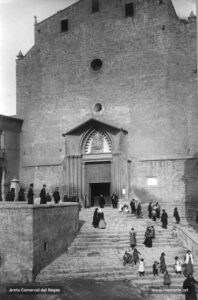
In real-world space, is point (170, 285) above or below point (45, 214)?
below

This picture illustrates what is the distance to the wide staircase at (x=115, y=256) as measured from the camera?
44.8ft

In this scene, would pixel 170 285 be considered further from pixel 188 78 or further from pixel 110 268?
pixel 188 78

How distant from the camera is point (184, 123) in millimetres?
24125

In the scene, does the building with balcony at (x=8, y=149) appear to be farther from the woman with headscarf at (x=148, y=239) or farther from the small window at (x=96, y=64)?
the woman with headscarf at (x=148, y=239)

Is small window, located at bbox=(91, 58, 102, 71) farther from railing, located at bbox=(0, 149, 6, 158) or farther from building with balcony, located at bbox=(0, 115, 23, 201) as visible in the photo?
railing, located at bbox=(0, 149, 6, 158)

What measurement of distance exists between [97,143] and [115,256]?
11.0m

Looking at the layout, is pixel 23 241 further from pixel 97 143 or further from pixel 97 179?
pixel 97 143

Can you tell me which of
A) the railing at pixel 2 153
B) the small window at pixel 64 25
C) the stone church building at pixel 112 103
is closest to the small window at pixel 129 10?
the stone church building at pixel 112 103

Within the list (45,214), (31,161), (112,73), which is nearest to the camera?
(45,214)

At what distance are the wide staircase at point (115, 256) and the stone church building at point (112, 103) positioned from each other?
14.8 ft

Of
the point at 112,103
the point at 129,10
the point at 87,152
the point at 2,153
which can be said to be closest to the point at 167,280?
the point at 87,152

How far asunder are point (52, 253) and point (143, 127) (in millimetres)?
11653

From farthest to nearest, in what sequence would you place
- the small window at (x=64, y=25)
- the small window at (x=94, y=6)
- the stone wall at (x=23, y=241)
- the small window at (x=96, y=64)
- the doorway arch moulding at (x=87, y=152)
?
the small window at (x=64, y=25)
the small window at (x=94, y=6)
the small window at (x=96, y=64)
the doorway arch moulding at (x=87, y=152)
the stone wall at (x=23, y=241)

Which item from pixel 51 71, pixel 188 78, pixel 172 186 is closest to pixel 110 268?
pixel 172 186
